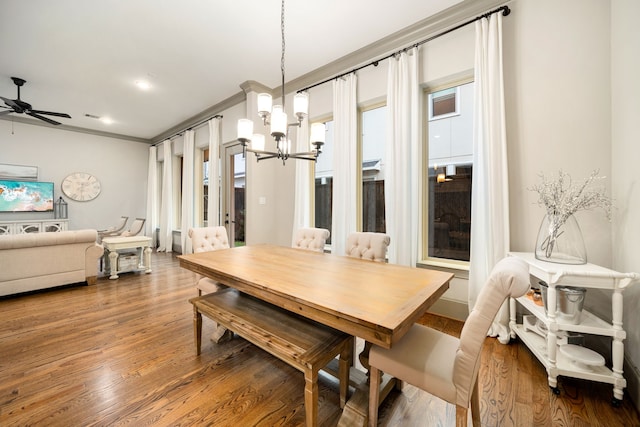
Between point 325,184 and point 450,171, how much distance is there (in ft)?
5.85

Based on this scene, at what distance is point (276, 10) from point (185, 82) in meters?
2.34

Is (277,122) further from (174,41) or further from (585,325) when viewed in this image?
(585,325)

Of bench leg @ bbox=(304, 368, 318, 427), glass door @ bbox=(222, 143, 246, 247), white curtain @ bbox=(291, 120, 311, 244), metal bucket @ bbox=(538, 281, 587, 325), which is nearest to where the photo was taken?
bench leg @ bbox=(304, 368, 318, 427)

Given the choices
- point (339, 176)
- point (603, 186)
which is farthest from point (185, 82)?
point (603, 186)

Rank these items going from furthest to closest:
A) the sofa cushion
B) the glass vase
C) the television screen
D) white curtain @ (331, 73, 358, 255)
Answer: the television screen < white curtain @ (331, 73, 358, 255) < the sofa cushion < the glass vase

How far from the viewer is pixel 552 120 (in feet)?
7.14

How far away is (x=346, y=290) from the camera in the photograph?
4.62ft

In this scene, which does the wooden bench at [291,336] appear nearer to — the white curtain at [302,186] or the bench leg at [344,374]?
the bench leg at [344,374]

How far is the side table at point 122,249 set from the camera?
4.18 metres

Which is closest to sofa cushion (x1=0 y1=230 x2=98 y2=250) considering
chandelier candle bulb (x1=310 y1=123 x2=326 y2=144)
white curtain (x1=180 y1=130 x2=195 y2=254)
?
white curtain (x1=180 y1=130 x2=195 y2=254)

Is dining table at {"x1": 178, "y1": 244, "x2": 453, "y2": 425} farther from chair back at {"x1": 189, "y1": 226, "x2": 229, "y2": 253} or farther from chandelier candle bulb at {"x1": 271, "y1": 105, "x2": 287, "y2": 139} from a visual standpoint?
chandelier candle bulb at {"x1": 271, "y1": 105, "x2": 287, "y2": 139}

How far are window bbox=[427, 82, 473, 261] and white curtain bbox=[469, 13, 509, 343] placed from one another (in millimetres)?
339

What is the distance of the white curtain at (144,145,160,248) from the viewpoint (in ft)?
23.3

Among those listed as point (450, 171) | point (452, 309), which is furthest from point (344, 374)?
point (450, 171)
